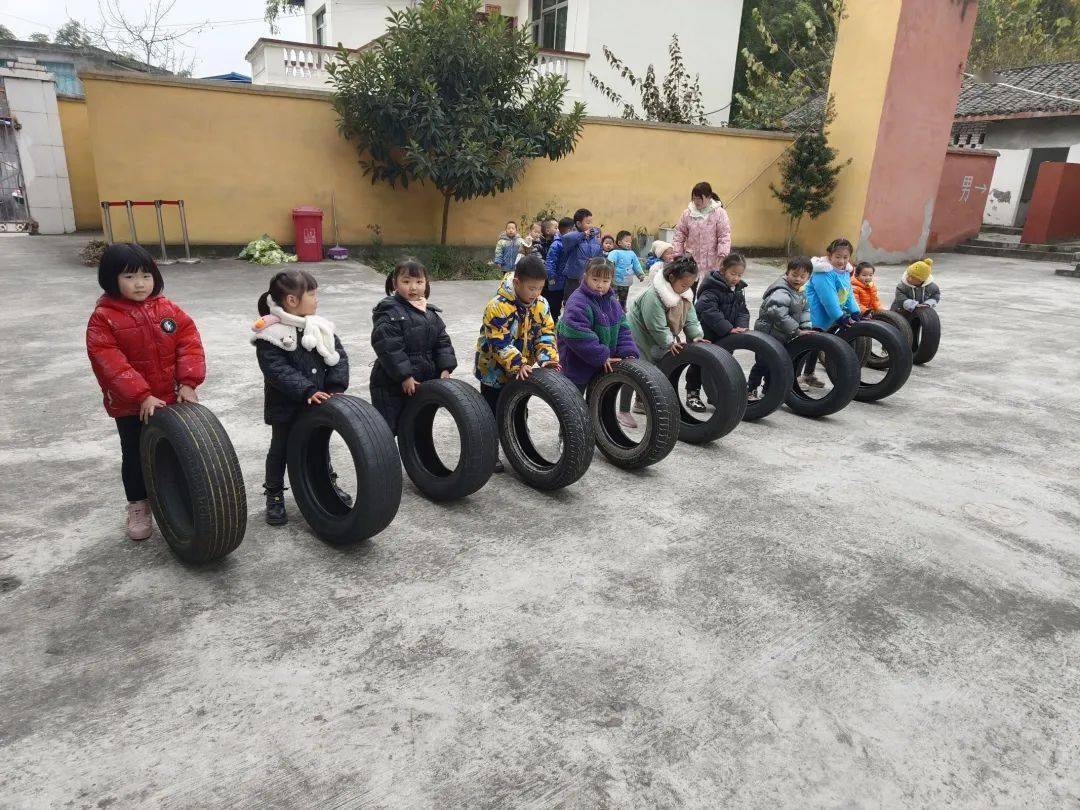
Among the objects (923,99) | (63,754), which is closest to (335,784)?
(63,754)

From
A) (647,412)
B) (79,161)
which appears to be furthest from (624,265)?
(79,161)

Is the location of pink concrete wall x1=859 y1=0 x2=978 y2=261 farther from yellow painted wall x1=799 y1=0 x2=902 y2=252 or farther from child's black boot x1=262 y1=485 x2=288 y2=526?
child's black boot x1=262 y1=485 x2=288 y2=526

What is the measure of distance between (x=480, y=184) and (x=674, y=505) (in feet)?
29.0

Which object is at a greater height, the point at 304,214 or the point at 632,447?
the point at 304,214

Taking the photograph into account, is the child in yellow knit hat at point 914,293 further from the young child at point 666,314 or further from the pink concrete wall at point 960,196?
the pink concrete wall at point 960,196

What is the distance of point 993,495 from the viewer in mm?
4305

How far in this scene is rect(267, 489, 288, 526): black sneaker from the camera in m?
3.46

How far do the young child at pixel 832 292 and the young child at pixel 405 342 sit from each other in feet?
12.1

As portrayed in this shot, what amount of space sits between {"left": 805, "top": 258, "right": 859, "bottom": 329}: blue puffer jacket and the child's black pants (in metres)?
5.25

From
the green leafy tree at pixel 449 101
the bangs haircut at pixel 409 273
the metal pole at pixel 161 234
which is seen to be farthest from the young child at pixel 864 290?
the metal pole at pixel 161 234

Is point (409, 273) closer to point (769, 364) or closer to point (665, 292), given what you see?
point (665, 292)

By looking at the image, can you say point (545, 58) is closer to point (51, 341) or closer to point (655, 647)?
point (51, 341)

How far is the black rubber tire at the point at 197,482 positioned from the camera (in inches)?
110

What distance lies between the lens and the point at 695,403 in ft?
18.2
